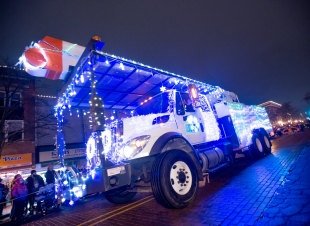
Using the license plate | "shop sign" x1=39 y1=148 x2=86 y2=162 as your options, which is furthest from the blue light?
"shop sign" x1=39 y1=148 x2=86 y2=162

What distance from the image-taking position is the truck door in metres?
5.11

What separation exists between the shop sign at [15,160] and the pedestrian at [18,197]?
8.38m

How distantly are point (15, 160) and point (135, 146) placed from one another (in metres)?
15.5

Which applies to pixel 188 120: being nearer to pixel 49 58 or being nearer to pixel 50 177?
pixel 50 177

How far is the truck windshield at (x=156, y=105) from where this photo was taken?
5211 mm

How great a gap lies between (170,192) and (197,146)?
222cm

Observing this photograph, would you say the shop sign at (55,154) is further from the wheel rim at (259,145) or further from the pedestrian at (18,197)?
the wheel rim at (259,145)

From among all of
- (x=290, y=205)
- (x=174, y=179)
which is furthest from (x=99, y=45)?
(x=290, y=205)

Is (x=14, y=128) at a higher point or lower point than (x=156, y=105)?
higher

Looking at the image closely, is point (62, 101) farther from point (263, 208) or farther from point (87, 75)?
point (263, 208)

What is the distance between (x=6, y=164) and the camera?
45.9ft

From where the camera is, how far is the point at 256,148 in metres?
8.67

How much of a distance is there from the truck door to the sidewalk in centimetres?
238

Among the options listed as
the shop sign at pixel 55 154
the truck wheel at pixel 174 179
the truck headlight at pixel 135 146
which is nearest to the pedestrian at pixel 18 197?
the truck headlight at pixel 135 146
